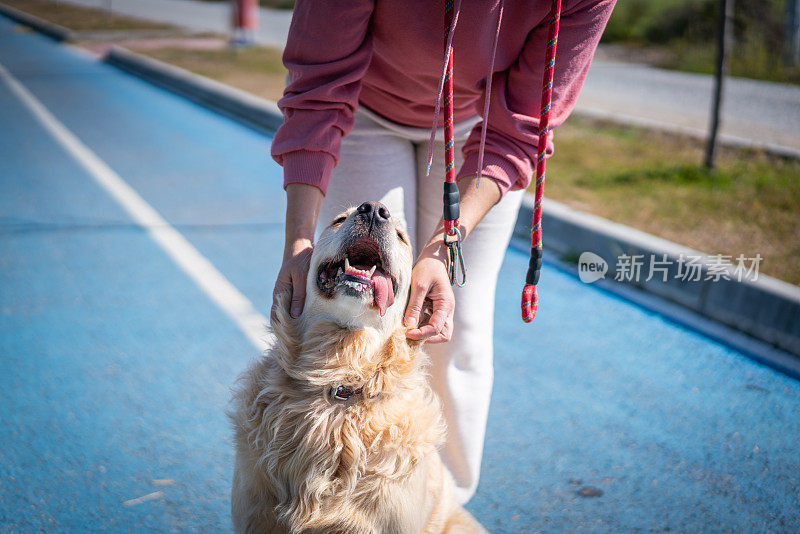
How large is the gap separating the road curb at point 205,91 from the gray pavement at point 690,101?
Answer: 171 inches

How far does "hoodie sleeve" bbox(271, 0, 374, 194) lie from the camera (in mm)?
1984

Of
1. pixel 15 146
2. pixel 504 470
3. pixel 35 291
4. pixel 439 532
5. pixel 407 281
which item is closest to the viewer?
pixel 407 281

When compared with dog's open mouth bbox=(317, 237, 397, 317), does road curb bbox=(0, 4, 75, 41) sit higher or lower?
lower

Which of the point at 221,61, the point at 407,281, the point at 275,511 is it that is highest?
the point at 407,281

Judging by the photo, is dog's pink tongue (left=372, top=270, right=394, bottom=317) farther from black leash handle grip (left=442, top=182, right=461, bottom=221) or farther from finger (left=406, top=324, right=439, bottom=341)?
black leash handle grip (left=442, top=182, right=461, bottom=221)

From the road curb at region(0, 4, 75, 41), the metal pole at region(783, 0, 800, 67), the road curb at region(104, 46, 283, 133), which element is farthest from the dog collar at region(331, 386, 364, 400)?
the road curb at region(0, 4, 75, 41)

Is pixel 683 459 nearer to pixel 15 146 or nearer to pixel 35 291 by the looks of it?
pixel 35 291

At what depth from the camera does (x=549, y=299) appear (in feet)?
15.0

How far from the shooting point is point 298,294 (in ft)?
6.55

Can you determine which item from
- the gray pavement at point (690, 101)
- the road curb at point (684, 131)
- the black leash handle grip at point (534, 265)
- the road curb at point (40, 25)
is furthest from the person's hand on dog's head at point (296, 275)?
the road curb at point (40, 25)

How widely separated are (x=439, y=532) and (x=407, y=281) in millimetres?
880

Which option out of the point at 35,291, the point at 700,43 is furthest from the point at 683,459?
the point at 700,43

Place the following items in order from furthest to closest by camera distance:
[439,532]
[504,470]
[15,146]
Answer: [15,146] → [504,470] → [439,532]

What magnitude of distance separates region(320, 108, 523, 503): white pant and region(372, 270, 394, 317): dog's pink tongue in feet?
1.31
